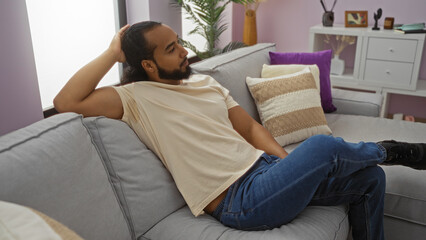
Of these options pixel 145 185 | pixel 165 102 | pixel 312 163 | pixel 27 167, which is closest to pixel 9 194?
pixel 27 167

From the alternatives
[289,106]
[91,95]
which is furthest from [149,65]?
[289,106]

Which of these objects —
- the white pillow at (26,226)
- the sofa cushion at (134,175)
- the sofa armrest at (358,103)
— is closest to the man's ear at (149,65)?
the sofa cushion at (134,175)

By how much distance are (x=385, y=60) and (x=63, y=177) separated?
2.71m

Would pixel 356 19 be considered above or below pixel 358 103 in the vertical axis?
above

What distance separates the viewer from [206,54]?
302 centimetres

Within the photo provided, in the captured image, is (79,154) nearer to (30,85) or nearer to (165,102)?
(165,102)

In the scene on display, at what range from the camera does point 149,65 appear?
150 cm

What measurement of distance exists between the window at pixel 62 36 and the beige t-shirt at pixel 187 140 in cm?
93

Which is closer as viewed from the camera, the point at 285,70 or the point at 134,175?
the point at 134,175

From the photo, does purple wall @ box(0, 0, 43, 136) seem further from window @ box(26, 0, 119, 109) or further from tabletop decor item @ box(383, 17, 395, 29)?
tabletop decor item @ box(383, 17, 395, 29)

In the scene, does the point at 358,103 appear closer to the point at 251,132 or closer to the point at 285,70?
the point at 285,70

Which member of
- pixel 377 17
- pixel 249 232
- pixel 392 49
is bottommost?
pixel 249 232

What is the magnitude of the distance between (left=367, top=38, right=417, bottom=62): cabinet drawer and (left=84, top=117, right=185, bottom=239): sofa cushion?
2298 millimetres

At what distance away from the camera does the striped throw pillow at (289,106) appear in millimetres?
1989
